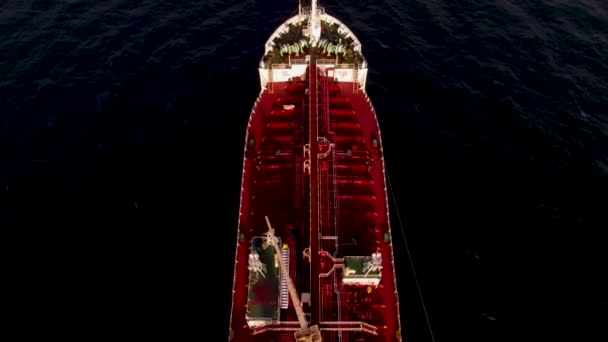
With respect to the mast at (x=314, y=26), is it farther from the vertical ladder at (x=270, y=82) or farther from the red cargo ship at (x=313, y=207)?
the vertical ladder at (x=270, y=82)

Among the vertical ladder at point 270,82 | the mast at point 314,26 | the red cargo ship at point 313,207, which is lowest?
the red cargo ship at point 313,207

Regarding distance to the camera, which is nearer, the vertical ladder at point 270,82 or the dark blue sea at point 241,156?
the dark blue sea at point 241,156

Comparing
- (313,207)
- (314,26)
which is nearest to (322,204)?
(313,207)

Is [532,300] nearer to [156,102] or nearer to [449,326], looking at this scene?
[449,326]

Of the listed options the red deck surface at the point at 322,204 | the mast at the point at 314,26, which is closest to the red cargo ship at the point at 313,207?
the red deck surface at the point at 322,204

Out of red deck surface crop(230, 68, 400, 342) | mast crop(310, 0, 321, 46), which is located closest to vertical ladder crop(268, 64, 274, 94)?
red deck surface crop(230, 68, 400, 342)

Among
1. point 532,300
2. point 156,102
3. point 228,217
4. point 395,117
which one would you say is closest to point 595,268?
point 532,300

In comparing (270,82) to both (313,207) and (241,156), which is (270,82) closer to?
(241,156)

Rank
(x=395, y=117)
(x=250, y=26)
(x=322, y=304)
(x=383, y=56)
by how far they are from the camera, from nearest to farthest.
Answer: (x=322, y=304) < (x=395, y=117) < (x=383, y=56) < (x=250, y=26)
